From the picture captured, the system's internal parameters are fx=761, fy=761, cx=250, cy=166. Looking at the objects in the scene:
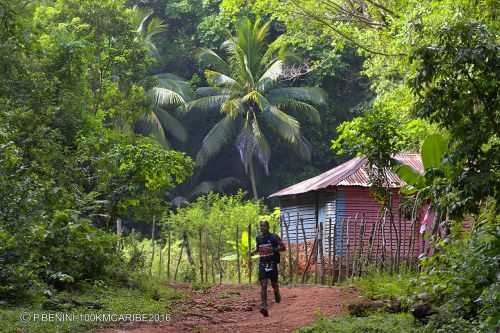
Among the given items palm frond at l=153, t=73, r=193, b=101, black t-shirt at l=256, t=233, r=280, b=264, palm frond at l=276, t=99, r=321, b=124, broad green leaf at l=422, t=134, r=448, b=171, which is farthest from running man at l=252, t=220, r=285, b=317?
palm frond at l=153, t=73, r=193, b=101

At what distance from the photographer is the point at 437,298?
9227 millimetres

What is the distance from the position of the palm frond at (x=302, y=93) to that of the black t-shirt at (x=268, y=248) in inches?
827

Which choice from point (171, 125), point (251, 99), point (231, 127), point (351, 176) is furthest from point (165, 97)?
point (351, 176)

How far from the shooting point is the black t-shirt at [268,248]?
38.9ft

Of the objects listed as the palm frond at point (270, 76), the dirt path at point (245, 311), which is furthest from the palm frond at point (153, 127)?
the dirt path at point (245, 311)

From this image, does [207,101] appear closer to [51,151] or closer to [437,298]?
[51,151]

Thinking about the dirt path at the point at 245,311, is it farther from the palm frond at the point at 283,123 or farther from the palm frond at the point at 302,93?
the palm frond at the point at 302,93

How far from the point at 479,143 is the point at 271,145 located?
2770 centimetres

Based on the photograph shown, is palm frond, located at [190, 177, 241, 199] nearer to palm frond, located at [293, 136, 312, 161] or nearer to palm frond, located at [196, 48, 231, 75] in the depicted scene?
palm frond, located at [293, 136, 312, 161]

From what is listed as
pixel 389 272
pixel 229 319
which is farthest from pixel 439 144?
pixel 389 272

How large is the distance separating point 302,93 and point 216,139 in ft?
13.9

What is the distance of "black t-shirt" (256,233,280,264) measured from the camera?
1185 centimetres

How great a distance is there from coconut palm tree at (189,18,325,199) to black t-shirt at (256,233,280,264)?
20.0 metres

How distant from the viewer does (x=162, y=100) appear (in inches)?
1286
